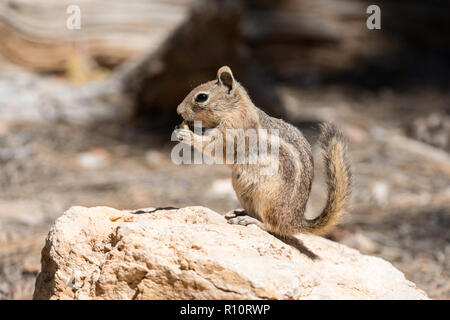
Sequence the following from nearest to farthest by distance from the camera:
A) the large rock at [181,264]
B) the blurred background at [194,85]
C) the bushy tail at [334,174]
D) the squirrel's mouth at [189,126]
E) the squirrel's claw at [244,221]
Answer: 1. the large rock at [181,264]
2. the squirrel's claw at [244,221]
3. the bushy tail at [334,174]
4. the squirrel's mouth at [189,126]
5. the blurred background at [194,85]

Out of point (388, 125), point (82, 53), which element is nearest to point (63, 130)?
point (82, 53)

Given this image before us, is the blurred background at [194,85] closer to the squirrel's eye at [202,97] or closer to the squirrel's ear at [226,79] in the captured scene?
the squirrel's eye at [202,97]

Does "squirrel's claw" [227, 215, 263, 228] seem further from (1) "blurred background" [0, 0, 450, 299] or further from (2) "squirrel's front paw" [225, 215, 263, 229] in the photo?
(1) "blurred background" [0, 0, 450, 299]

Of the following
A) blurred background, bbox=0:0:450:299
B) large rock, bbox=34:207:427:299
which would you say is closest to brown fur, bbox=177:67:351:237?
large rock, bbox=34:207:427:299

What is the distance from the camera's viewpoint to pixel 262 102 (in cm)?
757

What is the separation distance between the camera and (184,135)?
325 cm

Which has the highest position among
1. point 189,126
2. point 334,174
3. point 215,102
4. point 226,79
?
point 226,79

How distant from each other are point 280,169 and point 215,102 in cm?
58

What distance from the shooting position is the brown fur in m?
3.16

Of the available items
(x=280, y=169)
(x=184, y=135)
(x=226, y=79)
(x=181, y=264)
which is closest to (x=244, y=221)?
(x=280, y=169)

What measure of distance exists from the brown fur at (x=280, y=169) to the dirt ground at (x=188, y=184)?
55.7 inches

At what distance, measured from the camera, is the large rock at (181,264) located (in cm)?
240

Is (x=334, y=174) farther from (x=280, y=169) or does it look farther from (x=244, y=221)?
(x=244, y=221)

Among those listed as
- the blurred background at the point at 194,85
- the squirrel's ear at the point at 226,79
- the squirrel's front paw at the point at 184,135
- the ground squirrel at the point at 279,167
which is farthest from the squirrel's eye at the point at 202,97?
the blurred background at the point at 194,85
